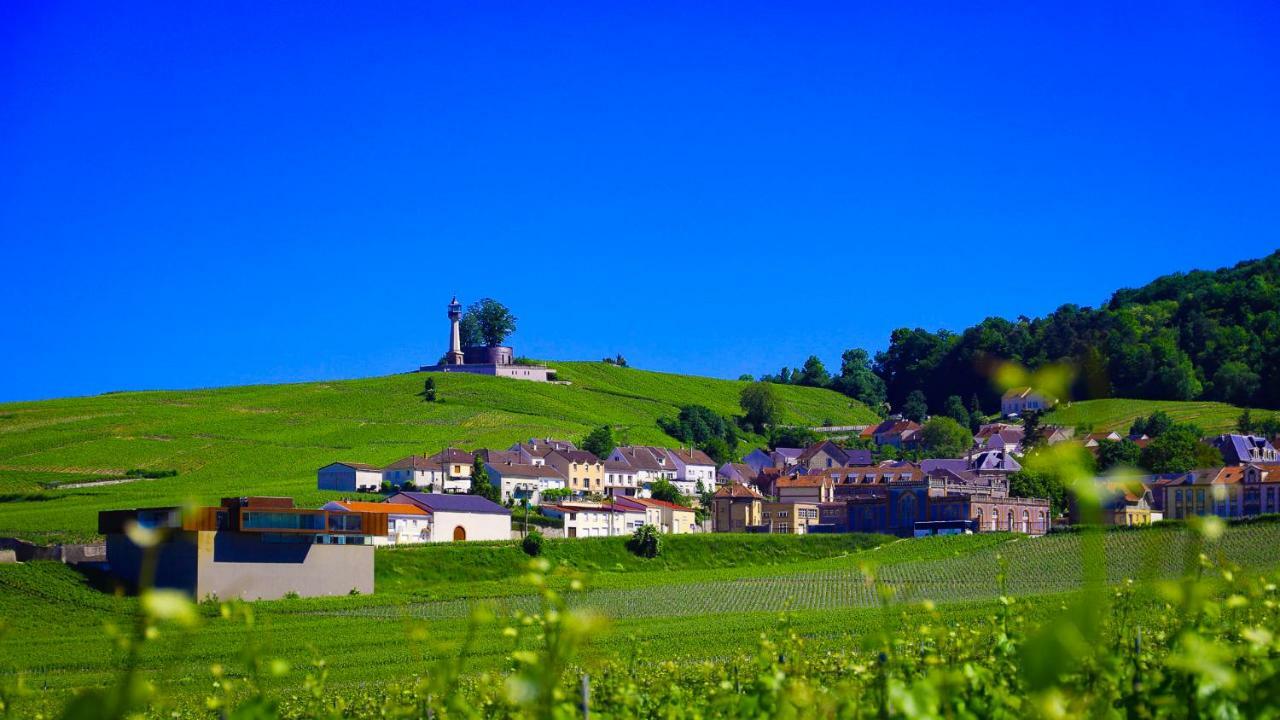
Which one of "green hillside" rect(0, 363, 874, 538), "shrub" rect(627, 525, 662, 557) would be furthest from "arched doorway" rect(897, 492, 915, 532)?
"green hillside" rect(0, 363, 874, 538)

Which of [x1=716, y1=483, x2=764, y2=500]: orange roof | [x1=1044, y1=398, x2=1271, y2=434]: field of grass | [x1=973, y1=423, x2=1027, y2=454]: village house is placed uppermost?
[x1=1044, y1=398, x2=1271, y2=434]: field of grass

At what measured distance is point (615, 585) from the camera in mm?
74500

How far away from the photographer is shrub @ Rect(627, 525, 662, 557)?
88438 millimetres

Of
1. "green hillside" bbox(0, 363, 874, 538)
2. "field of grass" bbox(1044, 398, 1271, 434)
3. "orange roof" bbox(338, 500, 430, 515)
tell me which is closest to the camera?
"orange roof" bbox(338, 500, 430, 515)

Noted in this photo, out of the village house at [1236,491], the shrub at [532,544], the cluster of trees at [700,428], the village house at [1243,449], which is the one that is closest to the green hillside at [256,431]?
the cluster of trees at [700,428]

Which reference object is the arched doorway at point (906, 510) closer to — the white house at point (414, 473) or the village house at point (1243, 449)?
the white house at point (414, 473)

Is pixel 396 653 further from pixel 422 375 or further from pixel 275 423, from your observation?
pixel 422 375

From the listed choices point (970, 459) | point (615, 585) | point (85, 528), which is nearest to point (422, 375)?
point (970, 459)

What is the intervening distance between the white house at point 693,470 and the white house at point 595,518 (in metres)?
27.1

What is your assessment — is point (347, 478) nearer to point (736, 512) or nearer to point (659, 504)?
point (659, 504)

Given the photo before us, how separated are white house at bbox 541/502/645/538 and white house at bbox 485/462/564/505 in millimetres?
9000

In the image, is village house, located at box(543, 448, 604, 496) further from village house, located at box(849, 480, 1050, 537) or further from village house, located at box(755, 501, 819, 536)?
village house, located at box(849, 480, 1050, 537)

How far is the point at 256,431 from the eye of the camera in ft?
495

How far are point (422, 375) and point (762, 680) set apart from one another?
7449 inches
